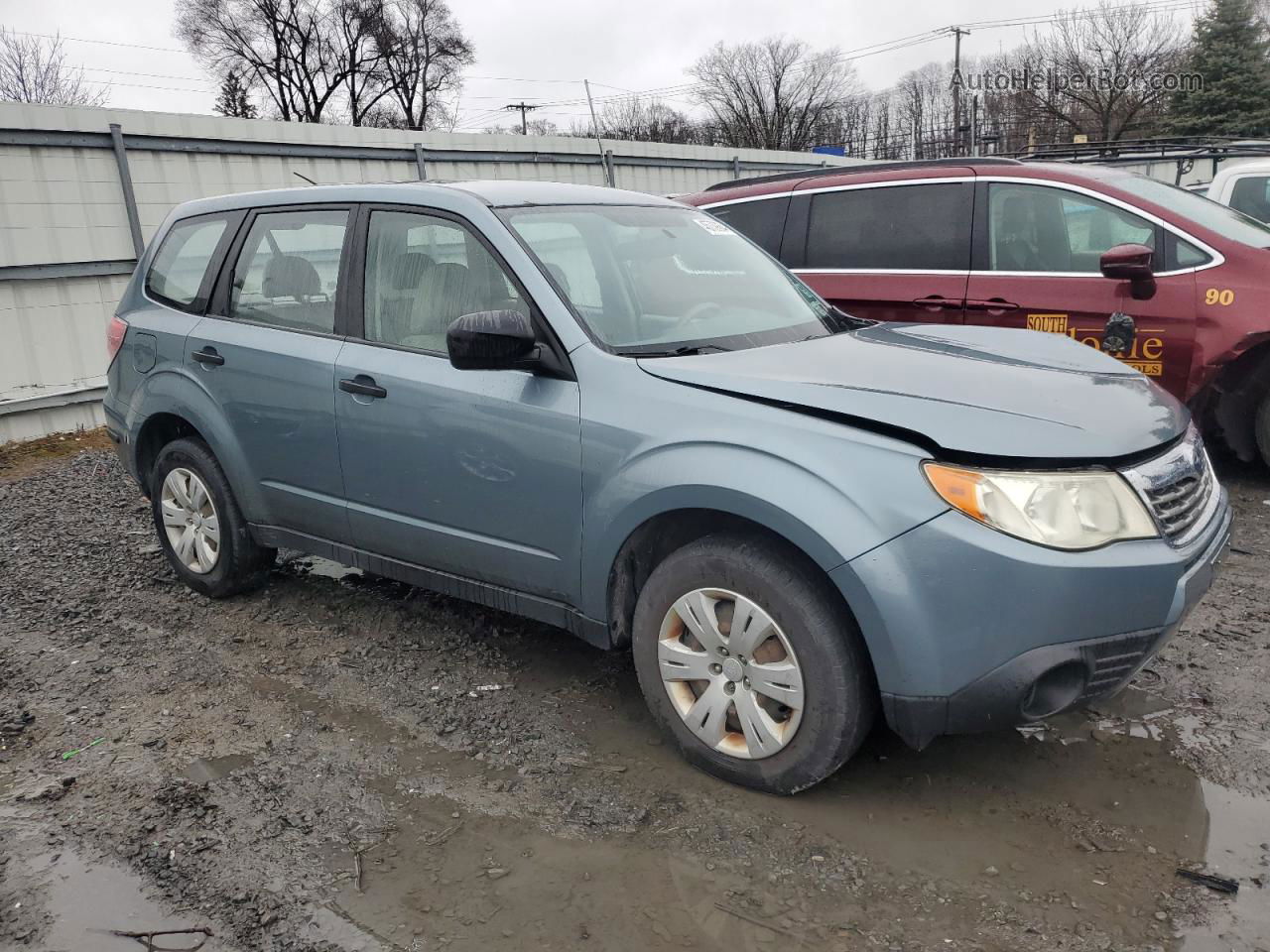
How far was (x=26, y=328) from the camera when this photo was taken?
816 cm

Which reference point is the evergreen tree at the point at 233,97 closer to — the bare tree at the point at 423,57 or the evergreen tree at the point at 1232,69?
the bare tree at the point at 423,57

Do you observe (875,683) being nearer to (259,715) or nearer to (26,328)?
(259,715)

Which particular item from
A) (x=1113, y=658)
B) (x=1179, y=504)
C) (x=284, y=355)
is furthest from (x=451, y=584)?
(x=1179, y=504)

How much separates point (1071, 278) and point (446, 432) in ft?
12.9

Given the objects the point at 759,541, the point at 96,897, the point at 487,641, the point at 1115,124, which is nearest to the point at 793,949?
the point at 759,541

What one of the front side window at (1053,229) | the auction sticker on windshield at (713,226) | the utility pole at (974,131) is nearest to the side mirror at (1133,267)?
the front side window at (1053,229)

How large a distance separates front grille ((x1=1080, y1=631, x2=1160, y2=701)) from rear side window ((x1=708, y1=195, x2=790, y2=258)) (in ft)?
14.7

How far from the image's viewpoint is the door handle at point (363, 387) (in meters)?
3.69

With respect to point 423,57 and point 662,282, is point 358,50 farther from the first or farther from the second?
point 662,282

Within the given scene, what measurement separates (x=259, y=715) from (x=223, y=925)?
120 centimetres

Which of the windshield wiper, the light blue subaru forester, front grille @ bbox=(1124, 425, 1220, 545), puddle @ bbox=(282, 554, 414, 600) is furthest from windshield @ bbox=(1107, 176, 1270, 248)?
puddle @ bbox=(282, 554, 414, 600)

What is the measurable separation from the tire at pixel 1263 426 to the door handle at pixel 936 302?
1727mm

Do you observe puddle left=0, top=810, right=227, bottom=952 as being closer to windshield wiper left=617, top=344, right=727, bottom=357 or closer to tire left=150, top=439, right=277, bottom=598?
tire left=150, top=439, right=277, bottom=598

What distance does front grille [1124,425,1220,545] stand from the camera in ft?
8.78
